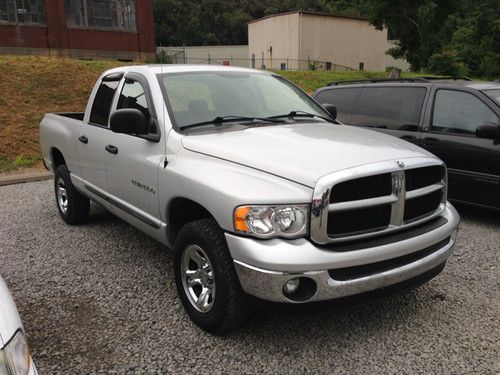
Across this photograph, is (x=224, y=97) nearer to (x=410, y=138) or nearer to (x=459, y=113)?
(x=410, y=138)

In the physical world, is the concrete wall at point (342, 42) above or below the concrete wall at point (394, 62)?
above

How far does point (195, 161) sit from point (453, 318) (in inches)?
86.4

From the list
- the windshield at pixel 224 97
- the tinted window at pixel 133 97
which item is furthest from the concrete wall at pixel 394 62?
the tinted window at pixel 133 97

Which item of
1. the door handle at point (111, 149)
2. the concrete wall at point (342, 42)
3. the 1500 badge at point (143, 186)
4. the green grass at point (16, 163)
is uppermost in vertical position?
the concrete wall at point (342, 42)

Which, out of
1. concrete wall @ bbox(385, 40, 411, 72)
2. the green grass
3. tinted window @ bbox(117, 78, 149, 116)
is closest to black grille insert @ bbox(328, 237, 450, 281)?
tinted window @ bbox(117, 78, 149, 116)

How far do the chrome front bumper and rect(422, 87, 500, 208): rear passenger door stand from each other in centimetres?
302

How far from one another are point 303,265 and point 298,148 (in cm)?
87

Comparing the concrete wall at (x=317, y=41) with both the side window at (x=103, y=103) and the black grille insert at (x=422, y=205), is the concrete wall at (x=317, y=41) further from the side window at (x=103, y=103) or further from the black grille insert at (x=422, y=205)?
the black grille insert at (x=422, y=205)

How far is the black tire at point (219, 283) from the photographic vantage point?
287cm

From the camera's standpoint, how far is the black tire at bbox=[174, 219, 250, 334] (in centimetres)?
287

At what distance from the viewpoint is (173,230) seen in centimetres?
354

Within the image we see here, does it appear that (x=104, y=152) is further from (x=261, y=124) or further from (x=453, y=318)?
(x=453, y=318)

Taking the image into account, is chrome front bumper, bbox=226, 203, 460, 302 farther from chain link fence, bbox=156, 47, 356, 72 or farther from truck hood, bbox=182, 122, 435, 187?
chain link fence, bbox=156, 47, 356, 72

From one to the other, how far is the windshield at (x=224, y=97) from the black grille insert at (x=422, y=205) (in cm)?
144
